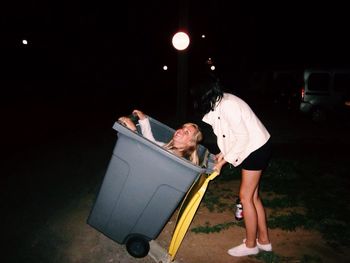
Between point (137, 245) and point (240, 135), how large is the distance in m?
1.46

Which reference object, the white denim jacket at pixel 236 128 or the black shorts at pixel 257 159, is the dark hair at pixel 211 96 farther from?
the black shorts at pixel 257 159

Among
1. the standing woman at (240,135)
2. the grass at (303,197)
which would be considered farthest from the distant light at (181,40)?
the standing woman at (240,135)

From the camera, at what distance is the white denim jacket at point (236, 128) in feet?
8.84

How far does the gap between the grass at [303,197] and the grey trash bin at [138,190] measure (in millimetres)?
936

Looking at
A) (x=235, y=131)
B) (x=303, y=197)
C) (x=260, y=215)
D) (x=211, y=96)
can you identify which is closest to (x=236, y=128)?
(x=235, y=131)

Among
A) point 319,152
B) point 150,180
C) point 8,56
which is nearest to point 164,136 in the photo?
point 150,180

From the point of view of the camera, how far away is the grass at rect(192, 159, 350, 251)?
12.8 ft

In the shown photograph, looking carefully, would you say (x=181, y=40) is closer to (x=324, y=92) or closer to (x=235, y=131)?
(x=324, y=92)

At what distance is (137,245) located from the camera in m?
3.17

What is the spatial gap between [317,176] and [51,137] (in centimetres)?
622

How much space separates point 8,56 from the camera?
28.2 metres

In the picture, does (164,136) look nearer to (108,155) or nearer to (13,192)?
(13,192)

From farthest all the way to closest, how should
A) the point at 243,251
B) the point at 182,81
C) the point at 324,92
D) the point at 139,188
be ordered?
the point at 324,92
the point at 182,81
the point at 243,251
the point at 139,188

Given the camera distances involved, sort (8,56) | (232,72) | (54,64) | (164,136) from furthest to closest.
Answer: (232,72) < (54,64) < (8,56) < (164,136)
